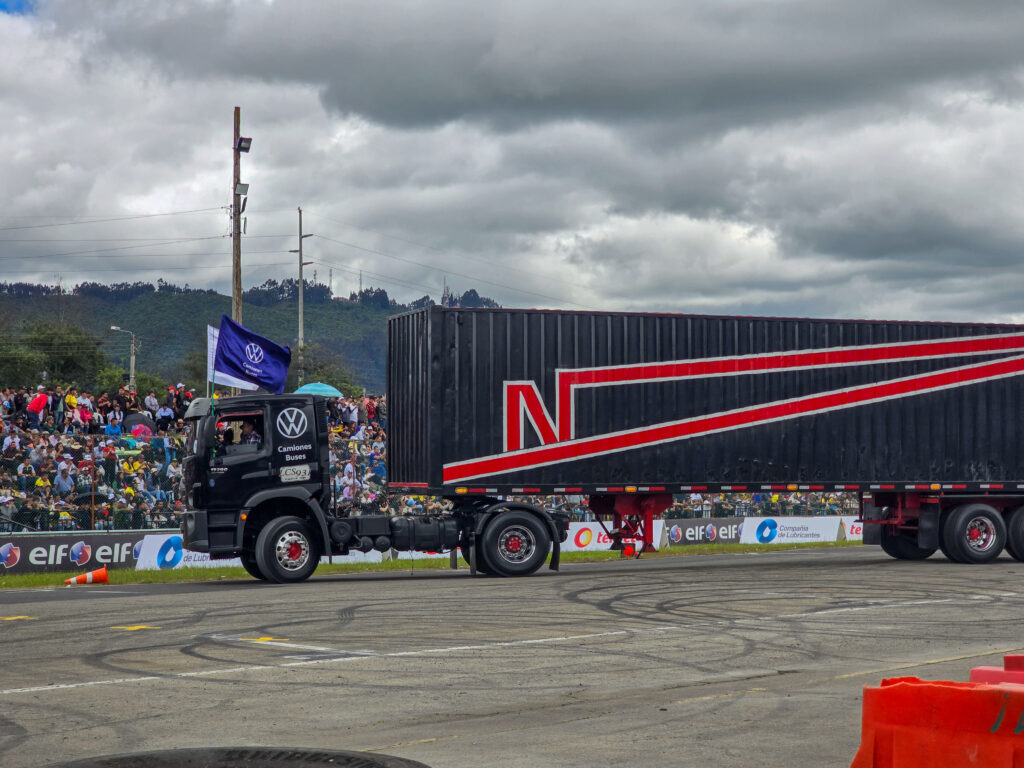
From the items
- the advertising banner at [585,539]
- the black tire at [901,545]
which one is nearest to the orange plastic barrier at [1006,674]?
the black tire at [901,545]

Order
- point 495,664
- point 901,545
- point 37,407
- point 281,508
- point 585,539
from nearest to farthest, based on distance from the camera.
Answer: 1. point 495,664
2. point 281,508
3. point 901,545
4. point 37,407
5. point 585,539

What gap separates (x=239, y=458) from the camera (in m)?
18.1

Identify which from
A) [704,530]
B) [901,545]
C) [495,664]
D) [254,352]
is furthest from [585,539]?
[495,664]

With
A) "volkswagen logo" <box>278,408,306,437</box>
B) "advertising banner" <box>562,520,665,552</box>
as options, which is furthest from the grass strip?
"volkswagen logo" <box>278,408,306,437</box>

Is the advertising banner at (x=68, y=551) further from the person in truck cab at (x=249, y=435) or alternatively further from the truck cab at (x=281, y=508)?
the person in truck cab at (x=249, y=435)

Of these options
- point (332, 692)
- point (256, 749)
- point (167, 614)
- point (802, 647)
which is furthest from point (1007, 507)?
point (256, 749)

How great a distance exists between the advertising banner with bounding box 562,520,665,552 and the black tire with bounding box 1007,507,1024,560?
31.6 feet

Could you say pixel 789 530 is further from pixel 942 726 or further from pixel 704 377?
pixel 942 726

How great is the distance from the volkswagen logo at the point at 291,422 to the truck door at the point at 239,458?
253mm

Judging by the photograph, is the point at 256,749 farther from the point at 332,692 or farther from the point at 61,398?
the point at 61,398

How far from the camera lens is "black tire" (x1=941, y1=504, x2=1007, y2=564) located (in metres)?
21.5

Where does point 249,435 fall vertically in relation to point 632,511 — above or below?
above

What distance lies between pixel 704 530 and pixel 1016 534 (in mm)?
10807

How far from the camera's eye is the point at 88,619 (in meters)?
13.7
